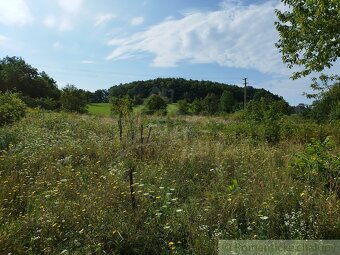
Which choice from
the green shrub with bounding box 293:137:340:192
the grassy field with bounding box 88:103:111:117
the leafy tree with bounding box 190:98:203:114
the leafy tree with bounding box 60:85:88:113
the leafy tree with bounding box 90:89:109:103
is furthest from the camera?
the leafy tree with bounding box 90:89:109:103

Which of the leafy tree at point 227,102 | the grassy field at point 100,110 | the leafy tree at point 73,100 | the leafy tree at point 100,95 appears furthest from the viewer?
the leafy tree at point 100,95

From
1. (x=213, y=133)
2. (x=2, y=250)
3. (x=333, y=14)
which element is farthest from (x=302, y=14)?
(x=2, y=250)

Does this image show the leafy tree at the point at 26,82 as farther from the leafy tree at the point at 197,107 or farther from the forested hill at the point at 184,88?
the leafy tree at the point at 197,107

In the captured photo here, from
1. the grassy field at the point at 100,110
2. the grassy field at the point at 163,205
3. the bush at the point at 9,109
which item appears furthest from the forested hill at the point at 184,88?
the grassy field at the point at 163,205

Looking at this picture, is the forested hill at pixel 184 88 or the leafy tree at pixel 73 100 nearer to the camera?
the leafy tree at pixel 73 100

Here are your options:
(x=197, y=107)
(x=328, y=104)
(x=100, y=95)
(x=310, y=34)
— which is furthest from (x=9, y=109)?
(x=100, y=95)

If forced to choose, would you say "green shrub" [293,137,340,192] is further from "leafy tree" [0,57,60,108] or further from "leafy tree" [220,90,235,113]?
"leafy tree" [0,57,60,108]

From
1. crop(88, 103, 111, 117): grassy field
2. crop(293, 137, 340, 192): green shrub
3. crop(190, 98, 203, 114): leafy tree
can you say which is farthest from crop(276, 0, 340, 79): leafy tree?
crop(190, 98, 203, 114): leafy tree

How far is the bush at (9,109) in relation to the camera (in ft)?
47.5

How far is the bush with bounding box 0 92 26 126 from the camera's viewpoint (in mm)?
14493

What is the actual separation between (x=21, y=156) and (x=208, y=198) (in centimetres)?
432

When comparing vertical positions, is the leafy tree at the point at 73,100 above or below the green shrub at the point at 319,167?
above

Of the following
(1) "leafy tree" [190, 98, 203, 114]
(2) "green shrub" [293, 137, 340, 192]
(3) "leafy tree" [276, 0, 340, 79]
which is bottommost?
(2) "green shrub" [293, 137, 340, 192]

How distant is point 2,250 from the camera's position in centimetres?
342
